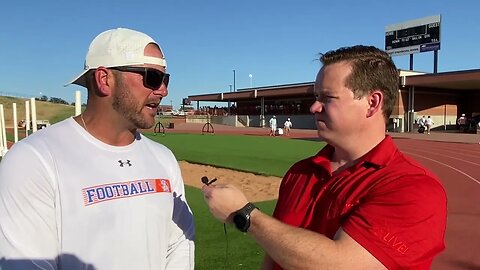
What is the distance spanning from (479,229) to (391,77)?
6353mm

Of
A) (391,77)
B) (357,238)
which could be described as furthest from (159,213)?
(391,77)

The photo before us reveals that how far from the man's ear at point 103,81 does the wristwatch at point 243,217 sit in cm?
94

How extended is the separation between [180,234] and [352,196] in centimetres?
110

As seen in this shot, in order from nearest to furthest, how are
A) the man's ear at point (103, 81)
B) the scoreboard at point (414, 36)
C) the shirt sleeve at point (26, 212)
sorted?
the shirt sleeve at point (26, 212) < the man's ear at point (103, 81) < the scoreboard at point (414, 36)

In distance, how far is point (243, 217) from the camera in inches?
69.7

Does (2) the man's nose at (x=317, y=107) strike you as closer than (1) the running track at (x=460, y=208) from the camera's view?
Yes

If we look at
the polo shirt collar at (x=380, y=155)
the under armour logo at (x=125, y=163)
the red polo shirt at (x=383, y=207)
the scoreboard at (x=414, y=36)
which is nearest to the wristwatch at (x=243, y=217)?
the red polo shirt at (x=383, y=207)

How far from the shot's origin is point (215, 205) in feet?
6.14

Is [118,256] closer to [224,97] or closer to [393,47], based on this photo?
[393,47]

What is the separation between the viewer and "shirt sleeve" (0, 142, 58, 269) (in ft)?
5.60

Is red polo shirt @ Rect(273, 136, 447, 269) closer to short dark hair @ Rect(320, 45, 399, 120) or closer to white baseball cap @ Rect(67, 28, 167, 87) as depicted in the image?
short dark hair @ Rect(320, 45, 399, 120)

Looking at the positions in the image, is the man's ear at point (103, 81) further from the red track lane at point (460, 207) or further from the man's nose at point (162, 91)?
the red track lane at point (460, 207)

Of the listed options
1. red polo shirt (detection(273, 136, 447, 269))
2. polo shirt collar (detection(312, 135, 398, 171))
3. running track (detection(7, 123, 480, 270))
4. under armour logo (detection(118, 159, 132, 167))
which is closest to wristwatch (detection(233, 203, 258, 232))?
red polo shirt (detection(273, 136, 447, 269))

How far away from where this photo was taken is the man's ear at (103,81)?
7.04 feet
